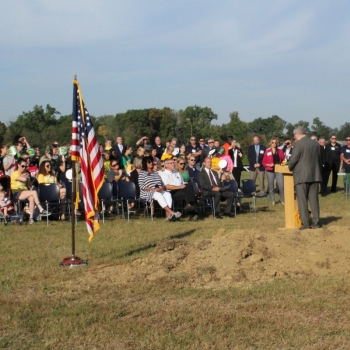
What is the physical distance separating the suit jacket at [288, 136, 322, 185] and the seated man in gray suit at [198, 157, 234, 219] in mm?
3445

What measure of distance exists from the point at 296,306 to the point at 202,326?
1.25m

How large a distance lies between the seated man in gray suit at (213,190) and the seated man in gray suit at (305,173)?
3384 millimetres

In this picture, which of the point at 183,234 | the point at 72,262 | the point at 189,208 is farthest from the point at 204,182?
the point at 72,262

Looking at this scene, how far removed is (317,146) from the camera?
40.5 ft

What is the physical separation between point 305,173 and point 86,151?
4767 millimetres

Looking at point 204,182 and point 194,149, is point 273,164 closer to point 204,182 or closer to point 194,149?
point 194,149

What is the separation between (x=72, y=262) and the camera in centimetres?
930

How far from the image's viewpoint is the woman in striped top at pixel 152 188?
15.0 m

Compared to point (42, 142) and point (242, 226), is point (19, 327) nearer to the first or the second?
point (242, 226)

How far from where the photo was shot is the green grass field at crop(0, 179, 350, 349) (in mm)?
5789

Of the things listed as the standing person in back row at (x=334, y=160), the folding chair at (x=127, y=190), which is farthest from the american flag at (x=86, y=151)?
the standing person in back row at (x=334, y=160)

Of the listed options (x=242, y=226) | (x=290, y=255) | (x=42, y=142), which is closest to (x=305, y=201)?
(x=242, y=226)

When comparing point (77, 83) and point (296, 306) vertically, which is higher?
point (77, 83)

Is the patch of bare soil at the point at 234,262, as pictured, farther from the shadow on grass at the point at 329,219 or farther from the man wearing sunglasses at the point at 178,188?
the man wearing sunglasses at the point at 178,188
